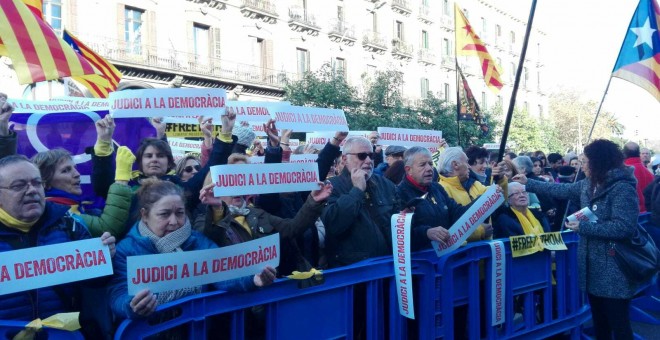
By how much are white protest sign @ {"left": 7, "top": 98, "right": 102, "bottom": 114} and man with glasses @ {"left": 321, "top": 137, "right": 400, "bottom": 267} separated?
96.8 inches

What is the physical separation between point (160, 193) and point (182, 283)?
55 cm

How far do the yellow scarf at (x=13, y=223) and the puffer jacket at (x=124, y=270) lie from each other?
387 mm

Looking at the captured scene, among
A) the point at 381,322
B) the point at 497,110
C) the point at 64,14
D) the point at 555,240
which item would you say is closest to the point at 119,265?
the point at 381,322

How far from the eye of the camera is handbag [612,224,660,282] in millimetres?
4156

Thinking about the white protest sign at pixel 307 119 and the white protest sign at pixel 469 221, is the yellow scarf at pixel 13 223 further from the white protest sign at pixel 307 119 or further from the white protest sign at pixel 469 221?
the white protest sign at pixel 469 221

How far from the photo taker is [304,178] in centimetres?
345

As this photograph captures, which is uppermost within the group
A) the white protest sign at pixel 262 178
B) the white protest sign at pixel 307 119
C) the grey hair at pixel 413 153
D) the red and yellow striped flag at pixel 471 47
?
the red and yellow striped flag at pixel 471 47

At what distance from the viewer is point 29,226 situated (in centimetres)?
264

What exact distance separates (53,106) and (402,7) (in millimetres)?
31055

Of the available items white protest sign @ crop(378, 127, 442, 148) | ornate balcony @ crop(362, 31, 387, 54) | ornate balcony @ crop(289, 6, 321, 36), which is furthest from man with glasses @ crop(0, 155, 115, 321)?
ornate balcony @ crop(362, 31, 387, 54)

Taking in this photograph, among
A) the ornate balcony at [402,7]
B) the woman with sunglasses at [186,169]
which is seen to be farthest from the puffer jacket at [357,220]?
the ornate balcony at [402,7]

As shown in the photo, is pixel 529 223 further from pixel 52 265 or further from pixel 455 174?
pixel 52 265

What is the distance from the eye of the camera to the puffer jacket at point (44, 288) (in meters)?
2.47

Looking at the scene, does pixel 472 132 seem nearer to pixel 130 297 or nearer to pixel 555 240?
pixel 555 240
